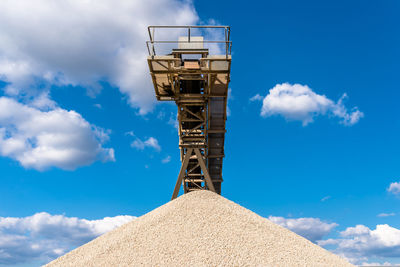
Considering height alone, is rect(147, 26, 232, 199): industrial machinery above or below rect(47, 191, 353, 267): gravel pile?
above

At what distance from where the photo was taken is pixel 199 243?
10414 millimetres

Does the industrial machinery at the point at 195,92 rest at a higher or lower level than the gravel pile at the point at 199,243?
higher

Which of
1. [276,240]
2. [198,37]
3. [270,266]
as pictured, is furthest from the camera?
[198,37]

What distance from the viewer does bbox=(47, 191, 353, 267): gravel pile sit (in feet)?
32.5

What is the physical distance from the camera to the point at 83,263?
10.6 meters

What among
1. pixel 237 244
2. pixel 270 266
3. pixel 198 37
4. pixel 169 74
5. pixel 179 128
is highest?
pixel 198 37

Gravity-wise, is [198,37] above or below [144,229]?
above

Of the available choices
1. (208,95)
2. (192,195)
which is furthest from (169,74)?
(192,195)

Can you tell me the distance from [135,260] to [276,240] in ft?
15.7

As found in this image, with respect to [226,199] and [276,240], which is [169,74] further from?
[276,240]

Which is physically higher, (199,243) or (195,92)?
(195,92)

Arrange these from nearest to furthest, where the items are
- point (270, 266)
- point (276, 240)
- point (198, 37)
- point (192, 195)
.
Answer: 1. point (270, 266)
2. point (276, 240)
3. point (192, 195)
4. point (198, 37)

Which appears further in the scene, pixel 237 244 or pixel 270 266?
pixel 237 244

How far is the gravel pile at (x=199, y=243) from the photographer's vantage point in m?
9.90
